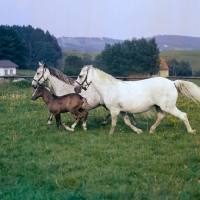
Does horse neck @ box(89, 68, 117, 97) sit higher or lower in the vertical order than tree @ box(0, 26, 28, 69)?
lower

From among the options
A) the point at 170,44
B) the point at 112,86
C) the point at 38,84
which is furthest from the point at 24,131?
the point at 170,44

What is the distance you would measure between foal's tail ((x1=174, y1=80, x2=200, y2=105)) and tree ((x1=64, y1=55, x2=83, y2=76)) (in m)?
12.5

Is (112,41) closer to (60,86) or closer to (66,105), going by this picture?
(60,86)

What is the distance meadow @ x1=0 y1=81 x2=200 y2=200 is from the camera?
5371mm

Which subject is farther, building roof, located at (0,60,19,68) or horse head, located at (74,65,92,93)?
building roof, located at (0,60,19,68)

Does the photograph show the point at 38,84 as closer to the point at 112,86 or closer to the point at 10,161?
the point at 112,86

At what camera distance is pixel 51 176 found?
6020mm

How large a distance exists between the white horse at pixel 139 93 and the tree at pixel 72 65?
39.6ft

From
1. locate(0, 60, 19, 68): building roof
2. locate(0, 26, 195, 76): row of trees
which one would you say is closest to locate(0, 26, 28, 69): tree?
locate(0, 60, 19, 68): building roof

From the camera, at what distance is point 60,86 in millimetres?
10578

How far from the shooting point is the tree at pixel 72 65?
70.9 ft

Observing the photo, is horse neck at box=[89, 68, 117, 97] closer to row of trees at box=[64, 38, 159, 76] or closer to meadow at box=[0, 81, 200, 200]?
meadow at box=[0, 81, 200, 200]

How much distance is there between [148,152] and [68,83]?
3.97 metres

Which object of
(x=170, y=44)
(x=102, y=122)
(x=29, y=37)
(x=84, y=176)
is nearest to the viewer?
(x=84, y=176)
